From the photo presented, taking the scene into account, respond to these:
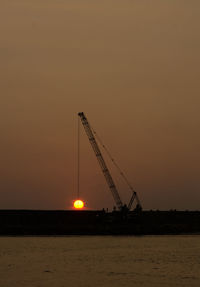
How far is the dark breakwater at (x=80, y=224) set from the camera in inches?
Answer: 5778

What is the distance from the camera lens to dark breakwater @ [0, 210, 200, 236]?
146750mm

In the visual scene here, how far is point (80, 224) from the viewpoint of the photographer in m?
155

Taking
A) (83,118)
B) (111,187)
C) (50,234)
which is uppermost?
(83,118)

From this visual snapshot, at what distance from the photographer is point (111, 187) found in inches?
5979
